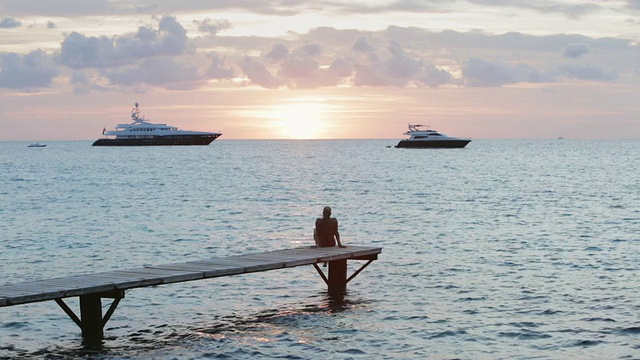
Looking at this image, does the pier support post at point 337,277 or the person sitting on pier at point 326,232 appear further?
the pier support post at point 337,277

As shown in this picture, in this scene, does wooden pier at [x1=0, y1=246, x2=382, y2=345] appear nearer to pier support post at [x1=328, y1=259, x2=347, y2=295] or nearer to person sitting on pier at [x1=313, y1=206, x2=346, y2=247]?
person sitting on pier at [x1=313, y1=206, x2=346, y2=247]

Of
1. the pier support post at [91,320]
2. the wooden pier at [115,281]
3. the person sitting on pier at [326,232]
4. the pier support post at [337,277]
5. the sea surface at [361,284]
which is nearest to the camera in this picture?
the wooden pier at [115,281]

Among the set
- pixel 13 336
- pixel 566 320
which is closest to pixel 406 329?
pixel 566 320

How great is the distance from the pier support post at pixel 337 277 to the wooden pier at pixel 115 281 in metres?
0.76

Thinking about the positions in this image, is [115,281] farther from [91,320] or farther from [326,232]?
[326,232]

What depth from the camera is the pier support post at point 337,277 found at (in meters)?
23.3

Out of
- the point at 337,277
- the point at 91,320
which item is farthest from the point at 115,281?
the point at 337,277

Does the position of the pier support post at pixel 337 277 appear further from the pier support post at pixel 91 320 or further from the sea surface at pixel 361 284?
the pier support post at pixel 91 320

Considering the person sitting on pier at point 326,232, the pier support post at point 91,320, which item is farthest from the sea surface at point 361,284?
the person sitting on pier at point 326,232

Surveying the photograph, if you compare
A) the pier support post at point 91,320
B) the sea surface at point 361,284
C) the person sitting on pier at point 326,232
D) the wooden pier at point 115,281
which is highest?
the person sitting on pier at point 326,232

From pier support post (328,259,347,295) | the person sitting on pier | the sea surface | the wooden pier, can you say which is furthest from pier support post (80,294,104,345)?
pier support post (328,259,347,295)

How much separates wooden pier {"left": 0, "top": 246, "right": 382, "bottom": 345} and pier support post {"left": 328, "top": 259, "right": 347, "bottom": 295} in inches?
29.8

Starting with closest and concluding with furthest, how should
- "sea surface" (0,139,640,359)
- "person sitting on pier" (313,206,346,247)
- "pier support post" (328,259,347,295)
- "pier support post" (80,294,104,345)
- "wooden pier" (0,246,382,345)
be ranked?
"wooden pier" (0,246,382,345) → "sea surface" (0,139,640,359) → "pier support post" (80,294,104,345) → "person sitting on pier" (313,206,346,247) → "pier support post" (328,259,347,295)

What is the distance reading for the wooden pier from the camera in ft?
55.2
